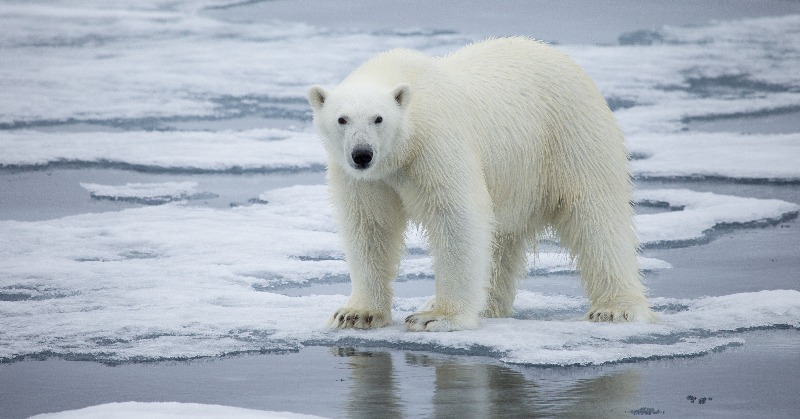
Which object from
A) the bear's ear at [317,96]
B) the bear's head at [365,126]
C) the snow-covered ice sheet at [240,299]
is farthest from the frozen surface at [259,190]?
the bear's ear at [317,96]

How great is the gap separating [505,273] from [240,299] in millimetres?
1170

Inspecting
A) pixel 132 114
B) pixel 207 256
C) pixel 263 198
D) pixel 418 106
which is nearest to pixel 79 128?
pixel 132 114

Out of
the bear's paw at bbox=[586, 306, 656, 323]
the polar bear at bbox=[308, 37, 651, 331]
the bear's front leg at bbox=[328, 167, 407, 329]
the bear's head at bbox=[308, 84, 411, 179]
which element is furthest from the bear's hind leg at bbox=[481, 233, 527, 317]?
the bear's head at bbox=[308, 84, 411, 179]

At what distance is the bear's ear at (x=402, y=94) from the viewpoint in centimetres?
476

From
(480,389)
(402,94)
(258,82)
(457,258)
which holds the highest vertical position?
(258,82)

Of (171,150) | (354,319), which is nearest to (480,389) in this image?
(354,319)

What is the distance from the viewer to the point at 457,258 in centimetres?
489

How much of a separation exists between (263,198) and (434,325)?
13.0ft

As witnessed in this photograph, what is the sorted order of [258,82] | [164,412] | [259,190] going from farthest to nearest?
[258,82], [259,190], [164,412]

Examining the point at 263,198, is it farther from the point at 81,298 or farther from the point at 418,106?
the point at 418,106

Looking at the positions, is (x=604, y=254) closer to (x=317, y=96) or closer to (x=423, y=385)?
(x=317, y=96)

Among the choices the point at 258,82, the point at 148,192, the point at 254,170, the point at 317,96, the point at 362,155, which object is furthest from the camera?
the point at 258,82

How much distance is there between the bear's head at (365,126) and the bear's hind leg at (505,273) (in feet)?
3.08

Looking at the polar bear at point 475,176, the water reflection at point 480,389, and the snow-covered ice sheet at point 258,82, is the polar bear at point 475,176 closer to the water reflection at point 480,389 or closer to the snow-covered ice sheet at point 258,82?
the water reflection at point 480,389
